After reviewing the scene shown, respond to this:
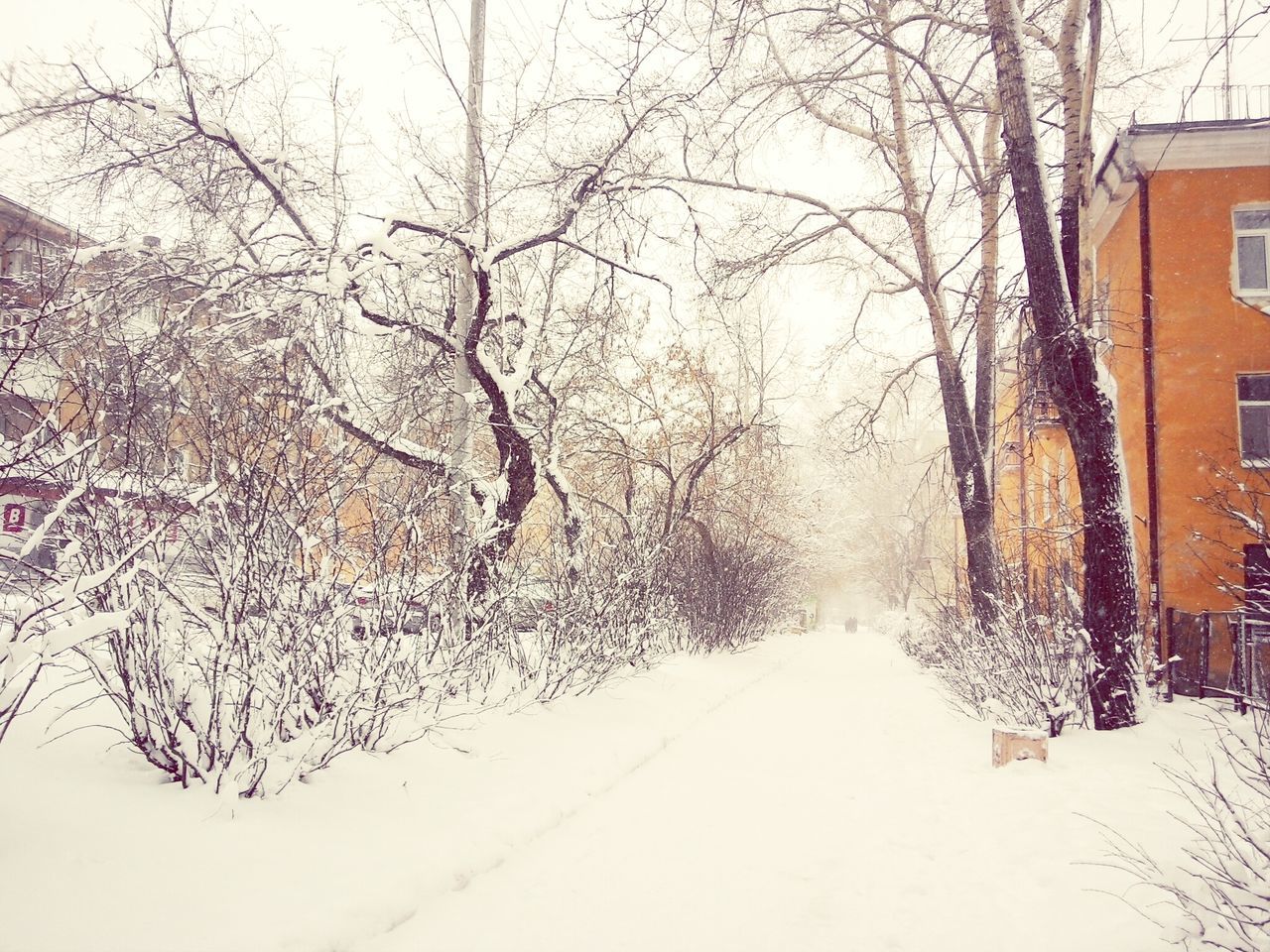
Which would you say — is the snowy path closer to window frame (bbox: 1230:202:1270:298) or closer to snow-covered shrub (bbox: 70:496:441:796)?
snow-covered shrub (bbox: 70:496:441:796)

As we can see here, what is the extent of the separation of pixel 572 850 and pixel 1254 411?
611 inches

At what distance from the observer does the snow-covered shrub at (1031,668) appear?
762cm

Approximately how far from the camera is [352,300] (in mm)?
7941

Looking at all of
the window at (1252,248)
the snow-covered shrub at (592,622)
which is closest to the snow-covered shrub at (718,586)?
the snow-covered shrub at (592,622)

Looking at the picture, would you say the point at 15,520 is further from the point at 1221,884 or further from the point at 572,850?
the point at 1221,884

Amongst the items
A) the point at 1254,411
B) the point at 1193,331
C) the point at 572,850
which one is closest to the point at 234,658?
the point at 572,850

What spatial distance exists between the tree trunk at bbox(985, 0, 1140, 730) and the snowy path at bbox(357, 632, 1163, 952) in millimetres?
949

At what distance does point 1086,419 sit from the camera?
7.32 metres

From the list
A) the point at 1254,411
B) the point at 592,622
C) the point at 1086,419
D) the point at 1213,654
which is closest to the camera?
the point at 1086,419

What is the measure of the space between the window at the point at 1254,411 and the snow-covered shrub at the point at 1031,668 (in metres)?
8.73

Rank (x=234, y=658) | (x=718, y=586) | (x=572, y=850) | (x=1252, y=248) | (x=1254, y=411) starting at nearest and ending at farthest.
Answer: (x=234, y=658) < (x=572, y=850) < (x=1254, y=411) < (x=1252, y=248) < (x=718, y=586)

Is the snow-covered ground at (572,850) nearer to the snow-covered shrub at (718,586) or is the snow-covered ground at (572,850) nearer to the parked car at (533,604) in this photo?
the parked car at (533,604)

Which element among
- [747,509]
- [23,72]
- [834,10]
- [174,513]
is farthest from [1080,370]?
[747,509]

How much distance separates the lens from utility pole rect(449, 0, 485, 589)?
330 inches
